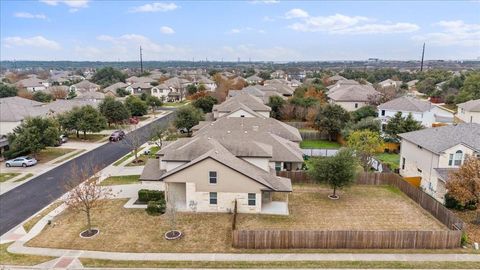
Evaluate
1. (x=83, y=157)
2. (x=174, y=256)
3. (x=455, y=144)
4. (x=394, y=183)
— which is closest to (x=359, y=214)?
(x=394, y=183)

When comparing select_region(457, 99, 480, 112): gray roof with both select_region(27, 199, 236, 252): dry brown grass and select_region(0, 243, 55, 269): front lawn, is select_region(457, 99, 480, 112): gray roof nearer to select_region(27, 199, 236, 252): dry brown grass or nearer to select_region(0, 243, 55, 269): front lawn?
select_region(27, 199, 236, 252): dry brown grass

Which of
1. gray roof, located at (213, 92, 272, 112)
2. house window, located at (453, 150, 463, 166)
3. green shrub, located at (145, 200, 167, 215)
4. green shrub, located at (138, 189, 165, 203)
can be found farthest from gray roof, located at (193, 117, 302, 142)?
house window, located at (453, 150, 463, 166)

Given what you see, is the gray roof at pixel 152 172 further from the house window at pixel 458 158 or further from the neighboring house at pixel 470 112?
the neighboring house at pixel 470 112

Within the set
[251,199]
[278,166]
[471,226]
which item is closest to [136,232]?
[251,199]

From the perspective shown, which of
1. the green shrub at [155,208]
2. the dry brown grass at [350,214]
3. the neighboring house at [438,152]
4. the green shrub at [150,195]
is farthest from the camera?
the neighboring house at [438,152]

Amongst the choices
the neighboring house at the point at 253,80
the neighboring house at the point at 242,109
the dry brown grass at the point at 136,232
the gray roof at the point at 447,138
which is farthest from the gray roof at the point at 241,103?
the neighboring house at the point at 253,80

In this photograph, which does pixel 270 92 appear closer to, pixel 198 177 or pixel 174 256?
pixel 198 177
